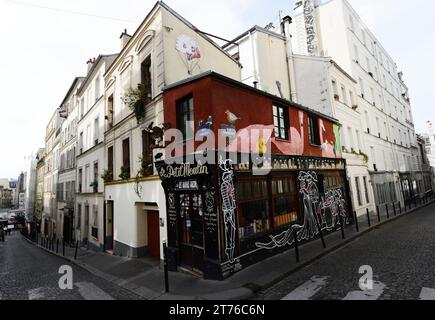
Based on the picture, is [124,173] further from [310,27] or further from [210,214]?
[310,27]

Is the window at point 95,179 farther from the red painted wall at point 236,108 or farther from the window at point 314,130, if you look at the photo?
the window at point 314,130

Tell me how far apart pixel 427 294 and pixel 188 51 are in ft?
35.1

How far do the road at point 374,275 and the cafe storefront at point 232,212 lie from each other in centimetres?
148

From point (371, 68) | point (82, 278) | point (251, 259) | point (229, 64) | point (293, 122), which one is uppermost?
point (371, 68)

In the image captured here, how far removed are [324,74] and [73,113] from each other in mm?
20793

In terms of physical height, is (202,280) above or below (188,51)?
below

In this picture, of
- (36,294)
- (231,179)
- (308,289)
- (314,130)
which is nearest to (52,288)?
(36,294)

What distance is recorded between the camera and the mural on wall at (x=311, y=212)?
945 cm

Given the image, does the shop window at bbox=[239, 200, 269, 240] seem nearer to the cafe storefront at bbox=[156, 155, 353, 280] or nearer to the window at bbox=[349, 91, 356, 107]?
the cafe storefront at bbox=[156, 155, 353, 280]

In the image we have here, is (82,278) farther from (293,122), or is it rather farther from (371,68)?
(371,68)

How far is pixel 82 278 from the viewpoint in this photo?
8.80 meters

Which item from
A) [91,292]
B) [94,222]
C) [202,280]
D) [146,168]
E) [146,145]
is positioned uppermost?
[146,145]

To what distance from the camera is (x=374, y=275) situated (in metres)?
6.25
